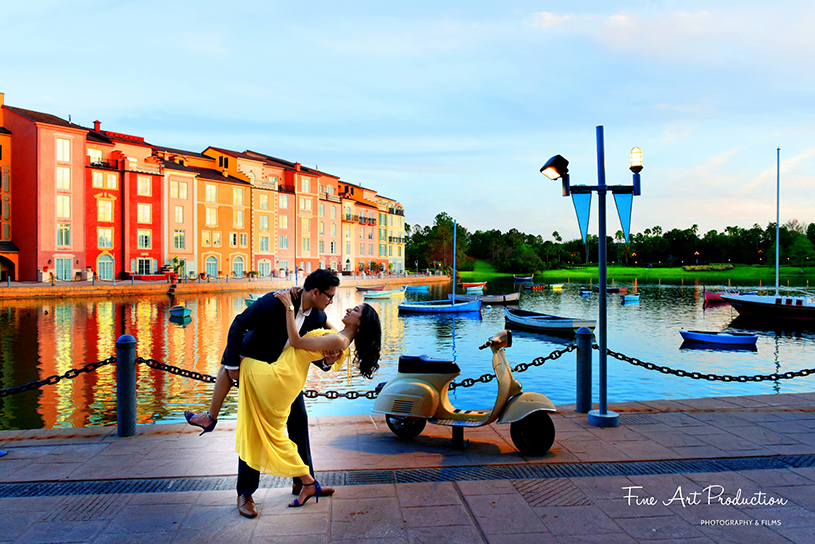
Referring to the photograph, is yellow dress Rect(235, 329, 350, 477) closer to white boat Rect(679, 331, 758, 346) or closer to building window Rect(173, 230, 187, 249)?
white boat Rect(679, 331, 758, 346)

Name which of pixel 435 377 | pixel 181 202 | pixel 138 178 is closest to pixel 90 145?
pixel 138 178

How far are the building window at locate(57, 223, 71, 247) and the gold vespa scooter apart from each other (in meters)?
47.8

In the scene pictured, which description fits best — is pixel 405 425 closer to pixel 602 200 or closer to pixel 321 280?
pixel 321 280

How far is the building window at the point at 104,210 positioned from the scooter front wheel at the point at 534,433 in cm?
5034

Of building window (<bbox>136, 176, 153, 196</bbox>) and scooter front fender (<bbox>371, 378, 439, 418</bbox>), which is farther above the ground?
building window (<bbox>136, 176, 153, 196</bbox>)

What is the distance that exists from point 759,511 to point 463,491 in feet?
7.00

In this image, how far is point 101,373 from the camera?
15.9 metres

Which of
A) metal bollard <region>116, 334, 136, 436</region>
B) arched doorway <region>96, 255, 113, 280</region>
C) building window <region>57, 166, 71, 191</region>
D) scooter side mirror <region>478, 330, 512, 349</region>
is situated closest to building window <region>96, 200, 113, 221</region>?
building window <region>57, 166, 71, 191</region>

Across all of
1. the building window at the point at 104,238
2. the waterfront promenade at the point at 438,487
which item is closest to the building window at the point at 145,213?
the building window at the point at 104,238

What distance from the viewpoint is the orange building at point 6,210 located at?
141 feet

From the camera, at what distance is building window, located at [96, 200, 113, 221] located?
4653 cm

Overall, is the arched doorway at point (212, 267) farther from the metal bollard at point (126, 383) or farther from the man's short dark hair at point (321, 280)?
the man's short dark hair at point (321, 280)

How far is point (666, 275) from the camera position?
114750mm

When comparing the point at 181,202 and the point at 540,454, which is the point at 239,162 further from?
the point at 540,454
